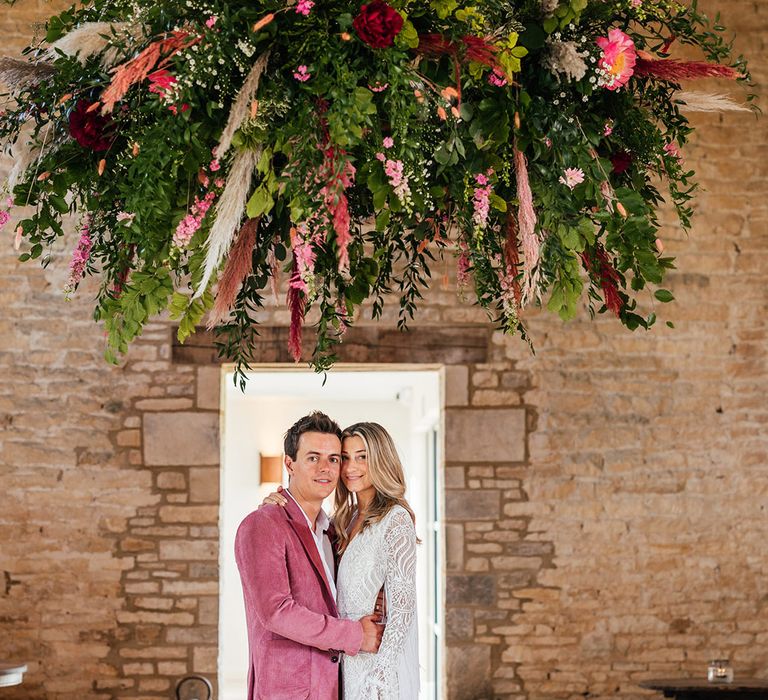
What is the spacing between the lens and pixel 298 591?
122 inches

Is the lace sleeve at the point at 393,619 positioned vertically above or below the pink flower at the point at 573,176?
below

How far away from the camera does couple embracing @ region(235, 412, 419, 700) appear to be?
3.04 meters

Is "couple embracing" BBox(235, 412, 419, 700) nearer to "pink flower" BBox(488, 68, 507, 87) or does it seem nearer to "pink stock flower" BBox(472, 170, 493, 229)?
"pink stock flower" BBox(472, 170, 493, 229)

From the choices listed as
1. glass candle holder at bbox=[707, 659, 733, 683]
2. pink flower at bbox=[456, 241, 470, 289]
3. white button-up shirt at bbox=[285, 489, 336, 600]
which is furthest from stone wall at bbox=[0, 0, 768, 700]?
pink flower at bbox=[456, 241, 470, 289]

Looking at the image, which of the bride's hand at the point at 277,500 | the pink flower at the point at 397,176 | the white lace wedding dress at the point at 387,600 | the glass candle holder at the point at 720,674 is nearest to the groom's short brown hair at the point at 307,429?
the bride's hand at the point at 277,500

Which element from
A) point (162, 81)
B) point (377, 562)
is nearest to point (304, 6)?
point (162, 81)

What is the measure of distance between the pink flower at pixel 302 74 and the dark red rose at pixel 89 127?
0.35m

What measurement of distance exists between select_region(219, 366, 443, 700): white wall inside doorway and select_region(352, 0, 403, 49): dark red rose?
18.4ft

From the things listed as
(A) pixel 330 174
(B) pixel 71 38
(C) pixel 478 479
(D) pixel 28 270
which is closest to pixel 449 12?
(A) pixel 330 174

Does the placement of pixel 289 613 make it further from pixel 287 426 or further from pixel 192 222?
pixel 287 426

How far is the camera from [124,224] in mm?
1594

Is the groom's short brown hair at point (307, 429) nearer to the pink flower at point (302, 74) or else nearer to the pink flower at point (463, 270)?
the pink flower at point (463, 270)

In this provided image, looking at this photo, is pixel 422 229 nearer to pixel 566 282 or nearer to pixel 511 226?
pixel 511 226

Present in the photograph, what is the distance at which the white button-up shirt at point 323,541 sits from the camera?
3211 millimetres
